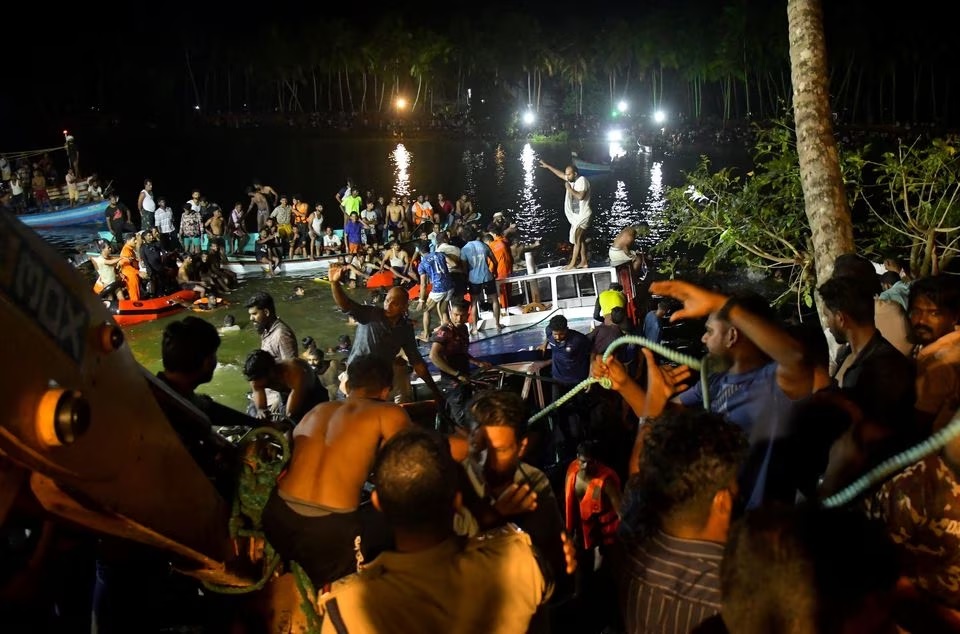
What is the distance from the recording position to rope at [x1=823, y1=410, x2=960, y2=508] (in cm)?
269

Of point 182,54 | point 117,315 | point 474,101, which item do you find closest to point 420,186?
point 117,315

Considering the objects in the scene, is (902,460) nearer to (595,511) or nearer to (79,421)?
(595,511)

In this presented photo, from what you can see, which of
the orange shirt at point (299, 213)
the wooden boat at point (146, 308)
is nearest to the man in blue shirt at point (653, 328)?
the wooden boat at point (146, 308)

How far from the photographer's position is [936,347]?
411 centimetres

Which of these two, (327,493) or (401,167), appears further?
(401,167)

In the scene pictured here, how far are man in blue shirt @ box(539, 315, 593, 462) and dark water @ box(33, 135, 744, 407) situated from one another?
5681 mm

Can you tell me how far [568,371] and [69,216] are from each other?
86.3 ft

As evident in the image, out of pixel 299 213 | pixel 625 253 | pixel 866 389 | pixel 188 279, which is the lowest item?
pixel 188 279

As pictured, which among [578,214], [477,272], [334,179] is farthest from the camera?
[334,179]

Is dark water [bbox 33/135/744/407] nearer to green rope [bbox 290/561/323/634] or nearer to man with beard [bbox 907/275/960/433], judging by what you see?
green rope [bbox 290/561/323/634]

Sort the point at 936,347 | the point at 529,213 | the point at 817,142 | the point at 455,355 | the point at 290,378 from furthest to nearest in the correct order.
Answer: the point at 529,213, the point at 455,355, the point at 817,142, the point at 290,378, the point at 936,347

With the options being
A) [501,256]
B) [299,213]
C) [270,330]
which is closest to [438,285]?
[501,256]

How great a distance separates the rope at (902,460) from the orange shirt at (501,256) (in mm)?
→ 11969

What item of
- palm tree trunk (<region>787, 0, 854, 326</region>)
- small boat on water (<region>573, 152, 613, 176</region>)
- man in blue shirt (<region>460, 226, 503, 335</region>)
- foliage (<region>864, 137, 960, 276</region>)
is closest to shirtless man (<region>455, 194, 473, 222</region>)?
man in blue shirt (<region>460, 226, 503, 335</region>)
